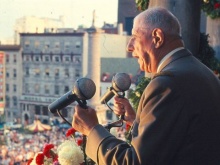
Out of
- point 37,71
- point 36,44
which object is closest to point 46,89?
point 37,71

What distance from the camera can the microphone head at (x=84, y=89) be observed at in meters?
0.86

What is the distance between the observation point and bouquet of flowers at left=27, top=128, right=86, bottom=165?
116cm

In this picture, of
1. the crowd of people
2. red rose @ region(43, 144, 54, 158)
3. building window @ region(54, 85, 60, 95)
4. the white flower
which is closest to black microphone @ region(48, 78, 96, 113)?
the white flower

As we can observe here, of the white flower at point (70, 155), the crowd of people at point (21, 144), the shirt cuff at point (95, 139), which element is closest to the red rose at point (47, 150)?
the white flower at point (70, 155)

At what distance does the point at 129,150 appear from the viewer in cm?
70

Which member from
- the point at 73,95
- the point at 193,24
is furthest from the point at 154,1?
the point at 73,95

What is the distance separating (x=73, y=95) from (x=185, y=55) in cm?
24

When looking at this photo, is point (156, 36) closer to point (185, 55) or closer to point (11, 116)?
point (185, 55)

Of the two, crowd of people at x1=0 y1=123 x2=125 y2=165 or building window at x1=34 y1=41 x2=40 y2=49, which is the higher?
building window at x1=34 y1=41 x2=40 y2=49

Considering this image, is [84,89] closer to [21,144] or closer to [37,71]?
[21,144]

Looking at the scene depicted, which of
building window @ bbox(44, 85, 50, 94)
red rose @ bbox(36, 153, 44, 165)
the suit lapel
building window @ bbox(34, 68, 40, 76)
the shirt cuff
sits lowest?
building window @ bbox(44, 85, 50, 94)

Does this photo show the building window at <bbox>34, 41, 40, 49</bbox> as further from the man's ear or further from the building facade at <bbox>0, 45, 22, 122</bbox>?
the man's ear

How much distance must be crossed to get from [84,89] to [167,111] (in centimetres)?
24

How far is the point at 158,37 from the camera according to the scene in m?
0.75
